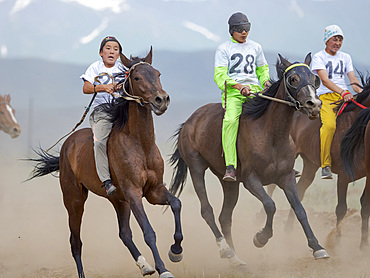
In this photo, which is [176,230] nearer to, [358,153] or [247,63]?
[247,63]

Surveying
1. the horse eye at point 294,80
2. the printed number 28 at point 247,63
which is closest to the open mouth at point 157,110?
the horse eye at point 294,80

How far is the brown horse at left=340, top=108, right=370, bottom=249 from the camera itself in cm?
752

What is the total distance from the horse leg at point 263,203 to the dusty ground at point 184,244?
429mm

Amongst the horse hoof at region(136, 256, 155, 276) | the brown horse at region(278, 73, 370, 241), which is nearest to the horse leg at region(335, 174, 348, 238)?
the brown horse at region(278, 73, 370, 241)

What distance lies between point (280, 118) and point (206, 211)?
1.72 meters

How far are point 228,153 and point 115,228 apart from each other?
3.94 meters

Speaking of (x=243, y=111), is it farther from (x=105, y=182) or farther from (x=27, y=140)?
(x=27, y=140)

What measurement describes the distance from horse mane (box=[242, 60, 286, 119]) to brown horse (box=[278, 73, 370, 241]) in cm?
154

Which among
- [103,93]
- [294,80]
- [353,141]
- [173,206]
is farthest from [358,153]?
[103,93]

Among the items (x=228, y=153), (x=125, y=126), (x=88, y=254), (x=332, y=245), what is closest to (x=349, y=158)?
(x=332, y=245)

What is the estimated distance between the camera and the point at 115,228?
405 inches

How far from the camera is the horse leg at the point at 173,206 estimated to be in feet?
18.8

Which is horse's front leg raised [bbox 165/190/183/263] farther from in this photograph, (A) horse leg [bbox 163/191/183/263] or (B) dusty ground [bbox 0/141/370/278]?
(B) dusty ground [bbox 0/141/370/278]

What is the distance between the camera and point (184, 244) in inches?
351
